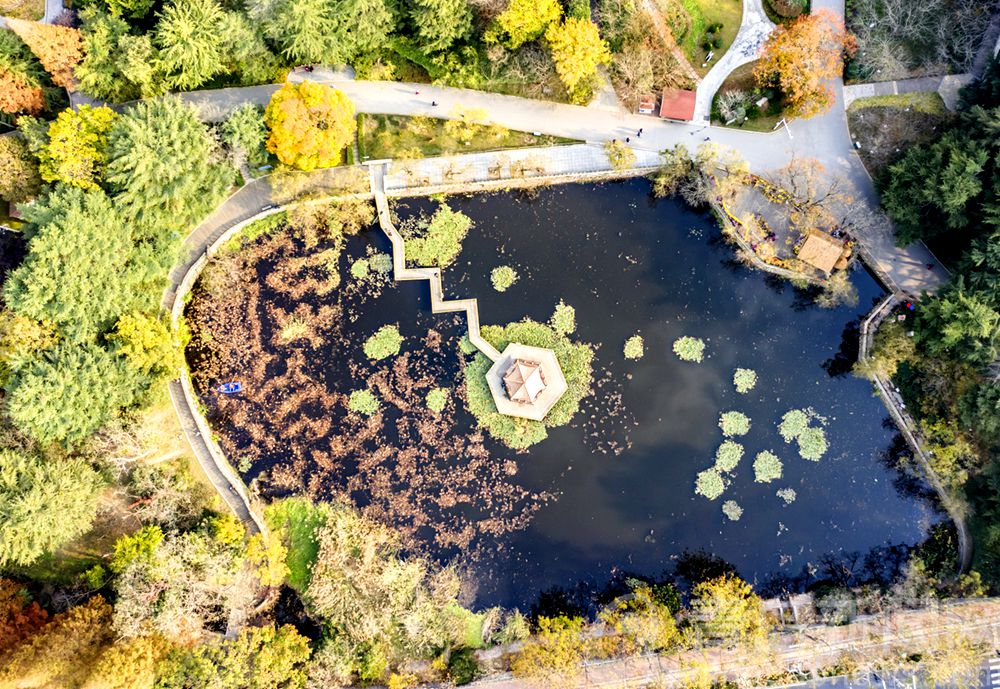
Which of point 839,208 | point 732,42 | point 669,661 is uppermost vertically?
point 732,42

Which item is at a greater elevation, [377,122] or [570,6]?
[570,6]

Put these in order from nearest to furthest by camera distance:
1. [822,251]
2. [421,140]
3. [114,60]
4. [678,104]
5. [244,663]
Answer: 1. [244,663]
2. [114,60]
3. [822,251]
4. [678,104]
5. [421,140]

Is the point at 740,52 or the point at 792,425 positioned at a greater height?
the point at 740,52

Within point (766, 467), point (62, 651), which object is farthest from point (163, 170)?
point (766, 467)

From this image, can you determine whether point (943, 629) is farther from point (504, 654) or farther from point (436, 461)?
point (436, 461)

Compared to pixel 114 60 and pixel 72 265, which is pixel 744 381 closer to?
pixel 72 265

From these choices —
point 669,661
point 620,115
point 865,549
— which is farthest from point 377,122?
point 865,549

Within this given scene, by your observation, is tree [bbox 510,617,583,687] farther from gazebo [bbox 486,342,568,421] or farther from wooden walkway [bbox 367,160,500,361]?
wooden walkway [bbox 367,160,500,361]
